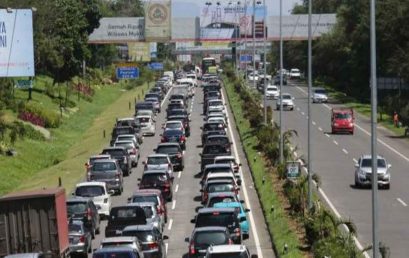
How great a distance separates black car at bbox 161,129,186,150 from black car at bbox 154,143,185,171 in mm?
7572

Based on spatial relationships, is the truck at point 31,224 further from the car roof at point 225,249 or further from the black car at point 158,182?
the black car at point 158,182

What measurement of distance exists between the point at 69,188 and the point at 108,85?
85.4 m

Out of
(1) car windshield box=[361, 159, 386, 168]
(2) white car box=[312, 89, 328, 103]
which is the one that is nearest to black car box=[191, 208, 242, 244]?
(1) car windshield box=[361, 159, 386, 168]

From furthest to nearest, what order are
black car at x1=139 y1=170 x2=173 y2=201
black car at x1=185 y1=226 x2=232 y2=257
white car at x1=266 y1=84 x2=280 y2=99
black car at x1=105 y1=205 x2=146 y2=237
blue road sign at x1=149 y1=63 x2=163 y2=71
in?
blue road sign at x1=149 y1=63 x2=163 y2=71 → white car at x1=266 y1=84 x2=280 y2=99 → black car at x1=139 y1=170 x2=173 y2=201 → black car at x1=105 y1=205 x2=146 y2=237 → black car at x1=185 y1=226 x2=232 y2=257

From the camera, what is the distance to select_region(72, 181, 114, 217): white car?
139 ft

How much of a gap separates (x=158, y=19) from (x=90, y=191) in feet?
232

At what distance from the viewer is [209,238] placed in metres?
30.5

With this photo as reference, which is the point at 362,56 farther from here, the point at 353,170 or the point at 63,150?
the point at 353,170

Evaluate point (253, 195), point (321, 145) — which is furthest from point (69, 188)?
point (321, 145)

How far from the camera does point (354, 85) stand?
378ft

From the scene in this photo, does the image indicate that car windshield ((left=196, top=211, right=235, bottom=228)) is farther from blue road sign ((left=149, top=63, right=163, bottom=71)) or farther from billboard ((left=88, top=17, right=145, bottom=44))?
blue road sign ((left=149, top=63, right=163, bottom=71))

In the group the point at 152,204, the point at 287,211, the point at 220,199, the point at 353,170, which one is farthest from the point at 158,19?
the point at 152,204

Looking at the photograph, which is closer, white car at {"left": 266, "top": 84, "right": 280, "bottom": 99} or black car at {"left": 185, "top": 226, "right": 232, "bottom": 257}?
black car at {"left": 185, "top": 226, "right": 232, "bottom": 257}

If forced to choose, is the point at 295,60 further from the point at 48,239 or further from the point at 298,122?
the point at 48,239
